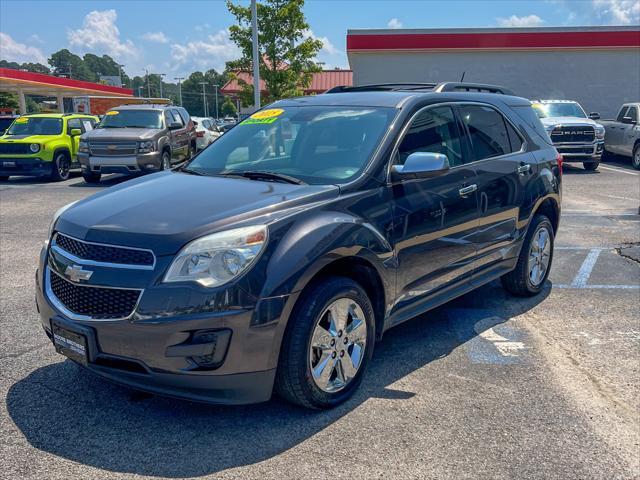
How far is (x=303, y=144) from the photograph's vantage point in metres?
4.45

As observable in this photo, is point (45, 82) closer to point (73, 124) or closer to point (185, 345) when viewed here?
point (73, 124)

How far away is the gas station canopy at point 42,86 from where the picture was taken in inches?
1448

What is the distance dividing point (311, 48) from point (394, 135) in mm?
23201

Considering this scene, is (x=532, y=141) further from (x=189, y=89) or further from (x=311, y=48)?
(x=189, y=89)

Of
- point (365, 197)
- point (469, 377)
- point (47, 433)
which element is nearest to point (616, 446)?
point (469, 377)

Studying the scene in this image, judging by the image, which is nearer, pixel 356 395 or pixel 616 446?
pixel 616 446

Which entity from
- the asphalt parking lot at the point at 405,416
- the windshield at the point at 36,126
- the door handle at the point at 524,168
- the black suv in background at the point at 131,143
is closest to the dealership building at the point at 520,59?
the black suv in background at the point at 131,143

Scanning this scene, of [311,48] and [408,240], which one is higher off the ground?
[311,48]

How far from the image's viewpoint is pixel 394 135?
414 cm

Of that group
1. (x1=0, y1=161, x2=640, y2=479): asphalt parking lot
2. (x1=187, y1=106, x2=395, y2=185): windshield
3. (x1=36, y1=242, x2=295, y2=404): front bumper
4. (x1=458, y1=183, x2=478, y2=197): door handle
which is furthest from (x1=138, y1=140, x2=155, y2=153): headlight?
(x1=36, y1=242, x2=295, y2=404): front bumper

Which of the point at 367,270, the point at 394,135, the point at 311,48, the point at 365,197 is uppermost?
the point at 311,48

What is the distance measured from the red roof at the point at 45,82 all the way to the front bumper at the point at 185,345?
36800mm

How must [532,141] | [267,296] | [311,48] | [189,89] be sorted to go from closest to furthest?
[267,296] < [532,141] < [311,48] < [189,89]

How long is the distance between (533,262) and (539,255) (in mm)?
144
